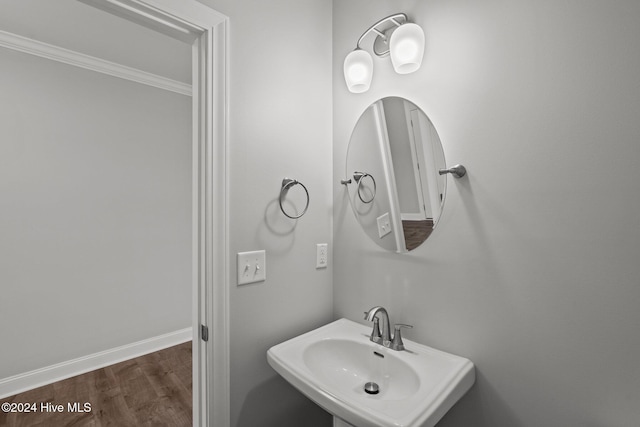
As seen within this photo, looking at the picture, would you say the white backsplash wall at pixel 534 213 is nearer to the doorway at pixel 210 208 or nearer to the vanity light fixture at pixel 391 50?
the vanity light fixture at pixel 391 50

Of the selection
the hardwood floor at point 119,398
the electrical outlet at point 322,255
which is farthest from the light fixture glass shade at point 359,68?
the hardwood floor at point 119,398

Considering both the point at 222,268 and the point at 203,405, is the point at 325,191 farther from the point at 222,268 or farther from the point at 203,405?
the point at 203,405

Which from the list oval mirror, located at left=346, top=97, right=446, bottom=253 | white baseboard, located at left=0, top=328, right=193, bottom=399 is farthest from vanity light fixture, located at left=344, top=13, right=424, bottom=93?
white baseboard, located at left=0, top=328, right=193, bottom=399

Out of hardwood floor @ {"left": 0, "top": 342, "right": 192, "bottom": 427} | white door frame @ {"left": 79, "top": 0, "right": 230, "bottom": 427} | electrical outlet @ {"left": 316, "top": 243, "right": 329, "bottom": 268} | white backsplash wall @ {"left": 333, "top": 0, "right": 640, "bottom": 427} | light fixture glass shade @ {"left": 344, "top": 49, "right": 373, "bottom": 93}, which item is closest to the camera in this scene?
white backsplash wall @ {"left": 333, "top": 0, "right": 640, "bottom": 427}

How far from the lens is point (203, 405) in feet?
3.50

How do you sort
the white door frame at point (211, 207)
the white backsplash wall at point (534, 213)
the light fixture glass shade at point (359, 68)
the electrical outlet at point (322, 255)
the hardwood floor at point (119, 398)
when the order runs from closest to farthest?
the white backsplash wall at point (534, 213)
the white door frame at point (211, 207)
the light fixture glass shade at point (359, 68)
the electrical outlet at point (322, 255)
the hardwood floor at point (119, 398)

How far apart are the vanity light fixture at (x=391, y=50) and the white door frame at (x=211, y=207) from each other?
0.53 metres

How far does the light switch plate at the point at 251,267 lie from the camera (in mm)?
1111

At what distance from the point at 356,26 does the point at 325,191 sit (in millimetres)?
771

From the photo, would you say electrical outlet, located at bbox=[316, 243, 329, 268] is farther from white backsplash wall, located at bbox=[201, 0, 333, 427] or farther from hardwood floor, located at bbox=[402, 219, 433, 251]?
hardwood floor, located at bbox=[402, 219, 433, 251]

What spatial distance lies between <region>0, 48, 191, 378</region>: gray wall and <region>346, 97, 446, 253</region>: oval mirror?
218 centimetres

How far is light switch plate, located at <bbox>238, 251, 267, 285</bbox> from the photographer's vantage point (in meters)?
1.11

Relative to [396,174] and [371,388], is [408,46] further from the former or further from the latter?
[371,388]

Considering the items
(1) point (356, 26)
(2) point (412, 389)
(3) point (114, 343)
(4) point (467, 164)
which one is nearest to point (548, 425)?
(2) point (412, 389)
